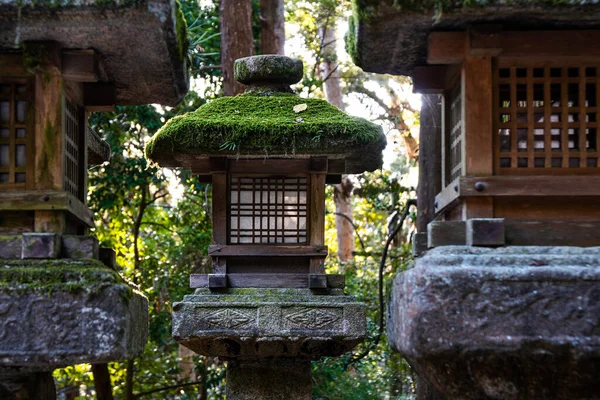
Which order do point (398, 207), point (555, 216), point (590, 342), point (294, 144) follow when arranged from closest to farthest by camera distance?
point (590, 342)
point (555, 216)
point (294, 144)
point (398, 207)

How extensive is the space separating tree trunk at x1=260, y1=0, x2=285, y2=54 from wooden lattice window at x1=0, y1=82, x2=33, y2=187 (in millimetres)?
5847

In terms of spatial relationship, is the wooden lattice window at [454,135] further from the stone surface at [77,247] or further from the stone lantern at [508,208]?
the stone surface at [77,247]

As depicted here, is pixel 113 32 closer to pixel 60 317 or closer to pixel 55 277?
pixel 55 277

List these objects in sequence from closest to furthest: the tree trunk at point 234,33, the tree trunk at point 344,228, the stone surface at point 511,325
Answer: the stone surface at point 511,325, the tree trunk at point 234,33, the tree trunk at point 344,228

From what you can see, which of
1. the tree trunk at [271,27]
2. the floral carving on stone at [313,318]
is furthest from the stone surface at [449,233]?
the tree trunk at [271,27]

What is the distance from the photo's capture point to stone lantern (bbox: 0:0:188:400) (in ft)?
17.3

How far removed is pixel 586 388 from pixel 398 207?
769 cm

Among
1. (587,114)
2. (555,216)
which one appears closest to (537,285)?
(555,216)

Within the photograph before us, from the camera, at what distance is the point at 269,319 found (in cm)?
717

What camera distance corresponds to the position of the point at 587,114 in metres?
5.66

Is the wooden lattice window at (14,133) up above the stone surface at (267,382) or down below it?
above

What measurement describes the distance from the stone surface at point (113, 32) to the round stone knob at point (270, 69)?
1.38 m

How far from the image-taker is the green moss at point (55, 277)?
209 inches

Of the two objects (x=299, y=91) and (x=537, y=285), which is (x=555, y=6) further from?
(x=299, y=91)
